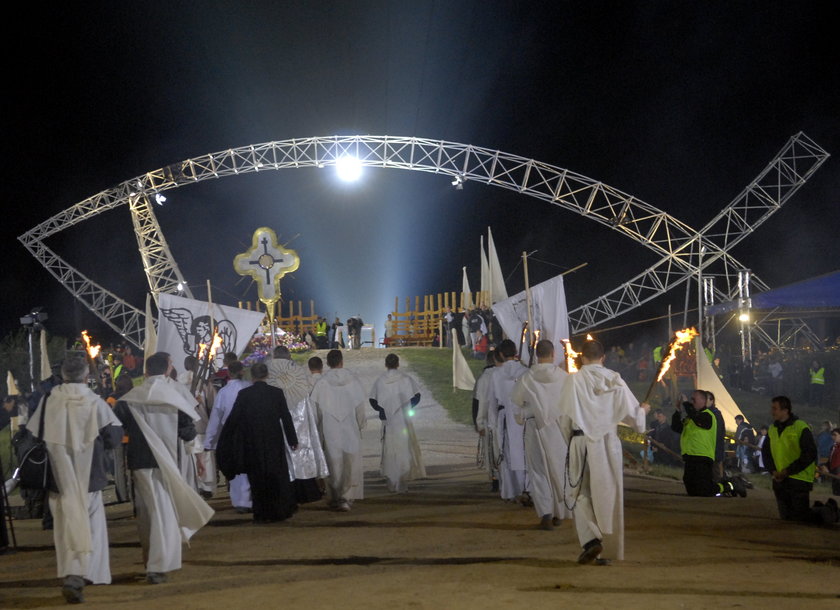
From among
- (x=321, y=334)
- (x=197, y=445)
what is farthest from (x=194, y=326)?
(x=321, y=334)

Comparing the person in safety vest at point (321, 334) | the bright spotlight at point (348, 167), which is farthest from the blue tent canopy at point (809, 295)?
the person in safety vest at point (321, 334)

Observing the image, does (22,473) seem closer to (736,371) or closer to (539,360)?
(539,360)

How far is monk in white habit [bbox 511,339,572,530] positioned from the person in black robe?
7.94 feet

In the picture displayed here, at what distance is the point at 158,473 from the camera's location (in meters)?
7.35

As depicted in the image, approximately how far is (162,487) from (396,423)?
18.6ft

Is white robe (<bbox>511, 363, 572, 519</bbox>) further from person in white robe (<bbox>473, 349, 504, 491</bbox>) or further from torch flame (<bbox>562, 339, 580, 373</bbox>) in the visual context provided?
torch flame (<bbox>562, 339, 580, 373</bbox>)

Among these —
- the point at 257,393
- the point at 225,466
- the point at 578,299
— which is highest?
the point at 578,299

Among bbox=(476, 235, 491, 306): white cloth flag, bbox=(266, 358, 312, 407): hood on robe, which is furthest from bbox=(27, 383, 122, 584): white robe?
bbox=(476, 235, 491, 306): white cloth flag

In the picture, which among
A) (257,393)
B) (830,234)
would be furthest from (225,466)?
(830,234)

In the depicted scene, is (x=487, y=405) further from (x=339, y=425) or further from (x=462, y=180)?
(x=462, y=180)

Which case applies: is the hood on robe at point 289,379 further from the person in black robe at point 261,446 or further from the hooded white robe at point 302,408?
the person in black robe at point 261,446

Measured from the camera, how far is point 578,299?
139 feet

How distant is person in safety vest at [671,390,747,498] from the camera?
11.2 m

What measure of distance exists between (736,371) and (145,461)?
20.1 metres
